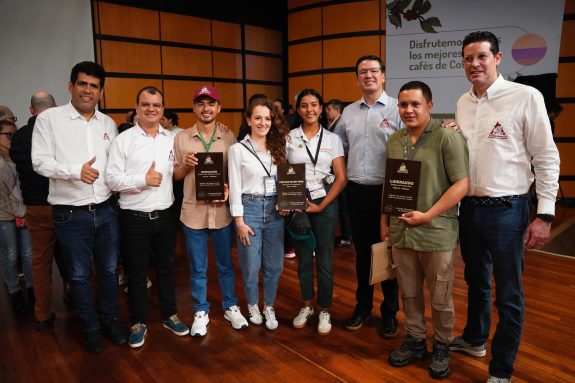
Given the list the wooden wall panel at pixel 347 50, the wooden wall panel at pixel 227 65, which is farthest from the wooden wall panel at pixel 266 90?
the wooden wall panel at pixel 347 50

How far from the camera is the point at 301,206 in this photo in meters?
2.58

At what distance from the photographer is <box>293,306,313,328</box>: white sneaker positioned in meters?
2.89

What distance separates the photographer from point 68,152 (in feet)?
8.03

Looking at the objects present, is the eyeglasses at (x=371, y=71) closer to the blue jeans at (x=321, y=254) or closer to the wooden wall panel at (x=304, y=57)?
the blue jeans at (x=321, y=254)

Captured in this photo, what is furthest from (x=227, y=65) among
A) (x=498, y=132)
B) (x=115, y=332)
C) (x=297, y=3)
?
(x=498, y=132)

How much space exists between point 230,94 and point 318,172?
19.3 ft

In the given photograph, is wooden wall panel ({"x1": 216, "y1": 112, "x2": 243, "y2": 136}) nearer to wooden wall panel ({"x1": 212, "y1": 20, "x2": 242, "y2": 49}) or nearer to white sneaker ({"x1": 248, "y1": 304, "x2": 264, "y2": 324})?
wooden wall panel ({"x1": 212, "y1": 20, "x2": 242, "y2": 49})

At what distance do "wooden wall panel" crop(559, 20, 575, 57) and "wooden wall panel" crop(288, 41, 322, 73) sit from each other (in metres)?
3.96

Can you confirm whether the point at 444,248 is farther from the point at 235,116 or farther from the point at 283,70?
the point at 283,70

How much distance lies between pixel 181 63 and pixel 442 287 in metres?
6.52

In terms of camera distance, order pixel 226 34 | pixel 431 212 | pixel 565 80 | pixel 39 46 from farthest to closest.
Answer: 1. pixel 226 34
2. pixel 565 80
3. pixel 39 46
4. pixel 431 212

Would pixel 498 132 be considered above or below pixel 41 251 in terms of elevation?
above

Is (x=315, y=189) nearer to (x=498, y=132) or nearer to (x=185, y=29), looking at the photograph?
(x=498, y=132)

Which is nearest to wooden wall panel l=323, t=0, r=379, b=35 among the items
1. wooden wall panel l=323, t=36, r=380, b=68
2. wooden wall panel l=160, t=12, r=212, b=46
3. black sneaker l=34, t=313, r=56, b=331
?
wooden wall panel l=323, t=36, r=380, b=68
